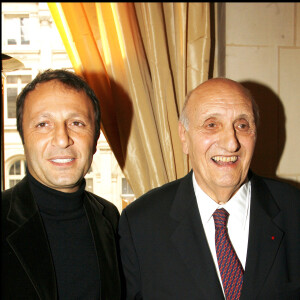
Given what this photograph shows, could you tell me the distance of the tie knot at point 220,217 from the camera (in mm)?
1208

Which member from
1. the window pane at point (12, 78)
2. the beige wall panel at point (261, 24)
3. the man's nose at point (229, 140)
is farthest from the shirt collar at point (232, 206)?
the window pane at point (12, 78)

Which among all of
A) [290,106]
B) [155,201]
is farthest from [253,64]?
[155,201]

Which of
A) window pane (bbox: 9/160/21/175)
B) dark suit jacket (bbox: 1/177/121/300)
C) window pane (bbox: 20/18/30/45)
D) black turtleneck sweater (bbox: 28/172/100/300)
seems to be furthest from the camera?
window pane (bbox: 9/160/21/175)

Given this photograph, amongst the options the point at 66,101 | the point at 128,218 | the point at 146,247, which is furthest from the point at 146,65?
the point at 146,247

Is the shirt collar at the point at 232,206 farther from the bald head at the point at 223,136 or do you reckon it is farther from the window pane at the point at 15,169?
the window pane at the point at 15,169

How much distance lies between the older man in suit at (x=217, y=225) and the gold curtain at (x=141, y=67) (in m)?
0.33

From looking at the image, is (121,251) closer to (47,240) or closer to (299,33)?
(47,240)

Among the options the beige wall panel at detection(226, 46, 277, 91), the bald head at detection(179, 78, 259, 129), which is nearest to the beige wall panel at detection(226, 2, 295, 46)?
the beige wall panel at detection(226, 46, 277, 91)

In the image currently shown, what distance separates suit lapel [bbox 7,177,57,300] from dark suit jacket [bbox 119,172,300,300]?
0.38 m

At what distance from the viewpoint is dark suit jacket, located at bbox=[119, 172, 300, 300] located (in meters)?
1.13

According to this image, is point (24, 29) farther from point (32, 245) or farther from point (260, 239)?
point (260, 239)

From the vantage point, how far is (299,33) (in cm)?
177

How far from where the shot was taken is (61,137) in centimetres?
107

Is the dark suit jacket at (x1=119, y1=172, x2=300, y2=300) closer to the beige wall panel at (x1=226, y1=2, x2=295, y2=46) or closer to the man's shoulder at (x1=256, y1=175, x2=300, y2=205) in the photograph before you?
the man's shoulder at (x1=256, y1=175, x2=300, y2=205)
